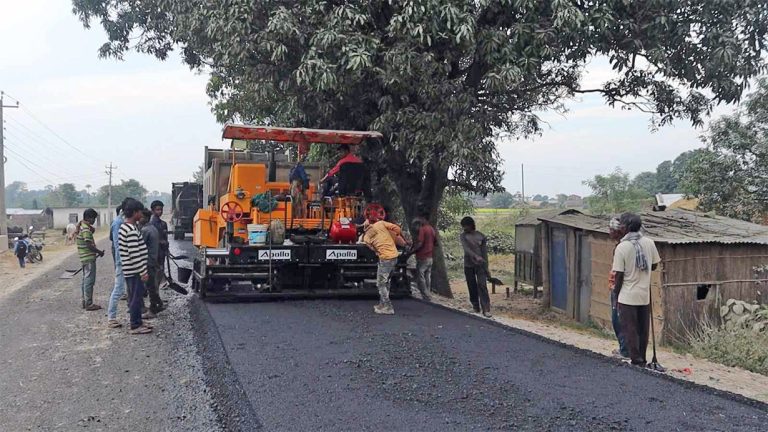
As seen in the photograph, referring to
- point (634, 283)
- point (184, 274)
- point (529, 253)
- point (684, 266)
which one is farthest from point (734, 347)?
point (184, 274)

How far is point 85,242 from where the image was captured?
947 cm

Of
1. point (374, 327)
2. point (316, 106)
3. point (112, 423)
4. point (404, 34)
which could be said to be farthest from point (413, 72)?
point (112, 423)

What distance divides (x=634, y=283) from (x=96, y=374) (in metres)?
5.11

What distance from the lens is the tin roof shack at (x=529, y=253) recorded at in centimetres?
1482

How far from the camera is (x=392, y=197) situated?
16.2 metres

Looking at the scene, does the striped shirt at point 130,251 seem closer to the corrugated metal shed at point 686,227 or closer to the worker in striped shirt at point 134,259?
the worker in striped shirt at point 134,259

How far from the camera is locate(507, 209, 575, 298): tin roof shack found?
1482 cm

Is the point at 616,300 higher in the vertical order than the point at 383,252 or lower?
lower

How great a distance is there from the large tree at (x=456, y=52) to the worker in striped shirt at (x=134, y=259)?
10.1 ft

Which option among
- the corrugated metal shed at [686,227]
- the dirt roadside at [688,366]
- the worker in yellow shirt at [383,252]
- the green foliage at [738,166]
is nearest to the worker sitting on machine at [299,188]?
the worker in yellow shirt at [383,252]

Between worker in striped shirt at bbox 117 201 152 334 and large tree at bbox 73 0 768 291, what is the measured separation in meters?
3.07

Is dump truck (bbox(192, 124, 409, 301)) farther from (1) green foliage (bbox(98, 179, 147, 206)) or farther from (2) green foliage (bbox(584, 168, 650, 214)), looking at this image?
(1) green foliage (bbox(98, 179, 147, 206))

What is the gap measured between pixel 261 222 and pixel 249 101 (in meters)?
6.46

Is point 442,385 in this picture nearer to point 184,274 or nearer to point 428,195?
point 184,274
